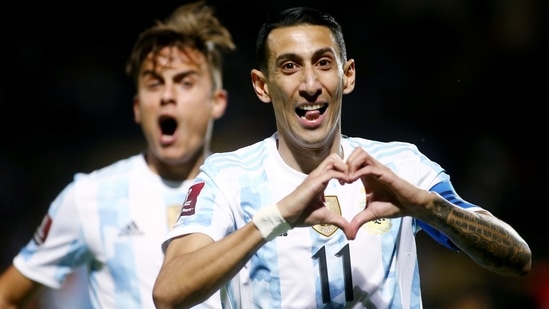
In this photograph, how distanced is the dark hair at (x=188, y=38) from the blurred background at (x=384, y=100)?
5.34ft

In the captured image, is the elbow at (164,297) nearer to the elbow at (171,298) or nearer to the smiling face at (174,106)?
the elbow at (171,298)

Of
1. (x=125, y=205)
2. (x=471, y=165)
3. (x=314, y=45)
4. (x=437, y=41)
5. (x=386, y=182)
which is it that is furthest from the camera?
(x=437, y=41)

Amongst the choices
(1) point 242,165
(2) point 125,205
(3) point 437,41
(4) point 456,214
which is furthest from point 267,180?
(3) point 437,41

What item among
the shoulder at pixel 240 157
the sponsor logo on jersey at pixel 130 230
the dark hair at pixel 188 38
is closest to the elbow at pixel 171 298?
the shoulder at pixel 240 157

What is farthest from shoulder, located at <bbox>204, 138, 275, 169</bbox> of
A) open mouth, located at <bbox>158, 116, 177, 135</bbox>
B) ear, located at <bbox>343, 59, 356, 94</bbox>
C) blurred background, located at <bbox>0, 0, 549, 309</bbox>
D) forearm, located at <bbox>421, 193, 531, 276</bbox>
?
blurred background, located at <bbox>0, 0, 549, 309</bbox>

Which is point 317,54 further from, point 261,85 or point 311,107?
point 261,85

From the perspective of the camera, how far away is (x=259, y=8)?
8.07 meters

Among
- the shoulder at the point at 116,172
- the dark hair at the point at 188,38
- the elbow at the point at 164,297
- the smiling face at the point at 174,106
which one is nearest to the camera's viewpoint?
the elbow at the point at 164,297

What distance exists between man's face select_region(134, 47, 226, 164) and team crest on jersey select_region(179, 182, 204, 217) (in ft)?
6.14

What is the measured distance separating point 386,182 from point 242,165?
2.63 ft

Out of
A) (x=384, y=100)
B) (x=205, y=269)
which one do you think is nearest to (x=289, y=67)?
(x=205, y=269)

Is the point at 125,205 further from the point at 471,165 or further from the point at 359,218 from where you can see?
the point at 471,165

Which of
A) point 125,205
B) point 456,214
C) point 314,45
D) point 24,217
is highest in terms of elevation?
point 314,45

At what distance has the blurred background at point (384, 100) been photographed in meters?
7.05
